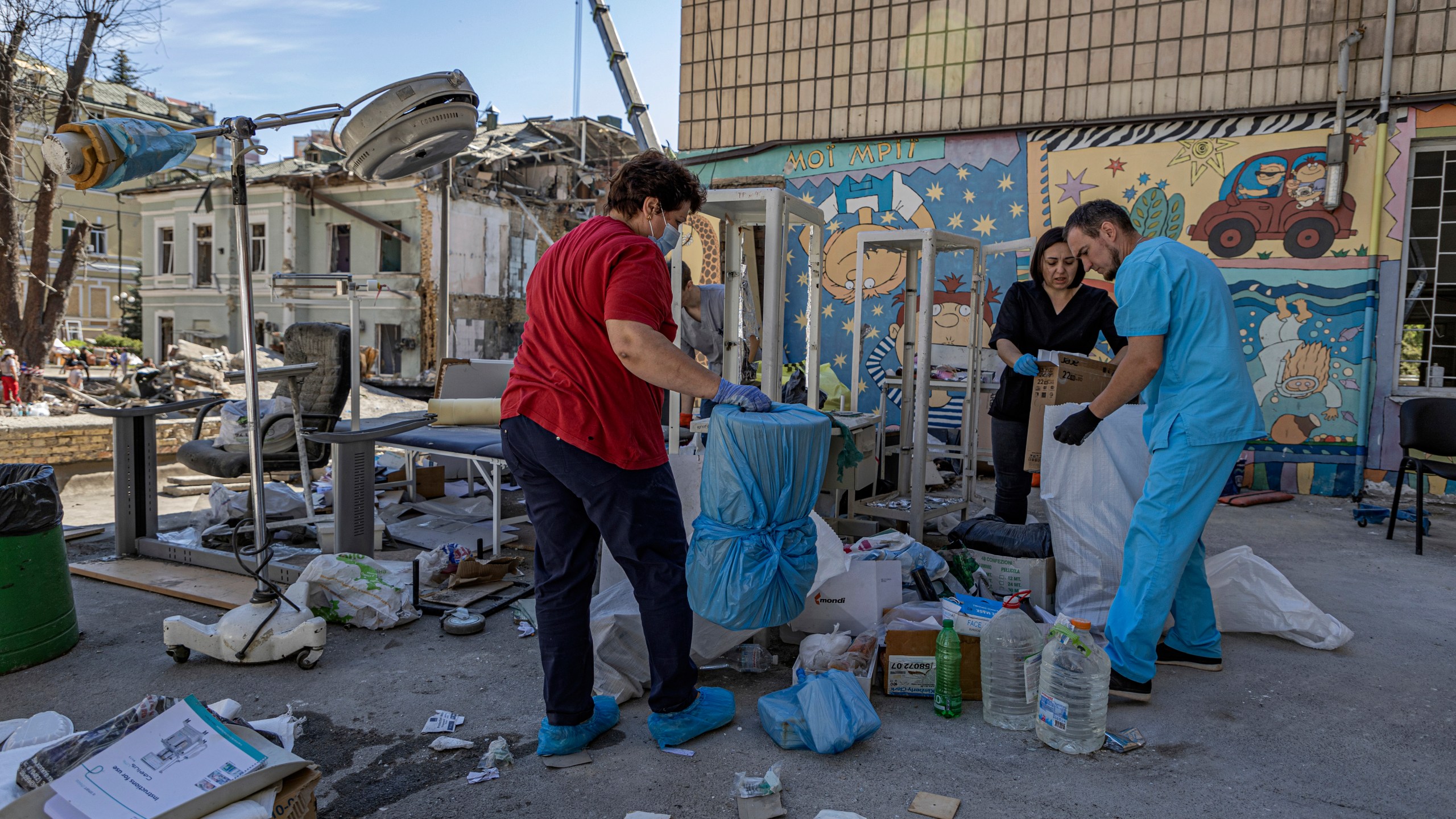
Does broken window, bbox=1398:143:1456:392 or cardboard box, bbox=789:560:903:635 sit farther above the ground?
broken window, bbox=1398:143:1456:392

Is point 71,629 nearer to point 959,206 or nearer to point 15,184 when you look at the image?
point 959,206

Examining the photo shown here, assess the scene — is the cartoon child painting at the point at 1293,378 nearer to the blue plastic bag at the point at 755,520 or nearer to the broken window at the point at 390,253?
the blue plastic bag at the point at 755,520

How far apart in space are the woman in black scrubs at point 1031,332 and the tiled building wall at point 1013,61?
3.92m

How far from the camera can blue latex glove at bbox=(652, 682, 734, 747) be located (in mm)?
2646

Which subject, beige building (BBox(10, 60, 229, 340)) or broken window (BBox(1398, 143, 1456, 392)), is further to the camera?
beige building (BBox(10, 60, 229, 340))

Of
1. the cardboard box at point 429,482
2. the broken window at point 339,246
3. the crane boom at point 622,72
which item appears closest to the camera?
the cardboard box at point 429,482

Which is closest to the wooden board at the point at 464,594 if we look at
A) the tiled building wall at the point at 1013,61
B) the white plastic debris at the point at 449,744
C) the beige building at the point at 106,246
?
the white plastic debris at the point at 449,744

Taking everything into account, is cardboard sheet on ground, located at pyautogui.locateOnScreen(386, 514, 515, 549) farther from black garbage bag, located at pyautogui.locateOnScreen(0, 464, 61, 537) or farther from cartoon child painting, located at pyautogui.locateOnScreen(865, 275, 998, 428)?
cartoon child painting, located at pyautogui.locateOnScreen(865, 275, 998, 428)

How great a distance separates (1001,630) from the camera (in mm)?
2893

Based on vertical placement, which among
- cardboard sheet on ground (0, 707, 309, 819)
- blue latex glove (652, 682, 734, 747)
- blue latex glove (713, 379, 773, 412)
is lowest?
blue latex glove (652, 682, 734, 747)

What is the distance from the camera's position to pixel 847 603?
3.40 m

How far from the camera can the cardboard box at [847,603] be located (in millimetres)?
3396

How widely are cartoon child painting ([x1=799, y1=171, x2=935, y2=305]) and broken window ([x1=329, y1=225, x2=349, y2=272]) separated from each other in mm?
19420

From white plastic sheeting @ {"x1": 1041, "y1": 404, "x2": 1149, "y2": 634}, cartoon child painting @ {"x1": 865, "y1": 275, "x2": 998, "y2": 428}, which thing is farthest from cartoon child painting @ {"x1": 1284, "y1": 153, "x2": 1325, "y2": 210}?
white plastic sheeting @ {"x1": 1041, "y1": 404, "x2": 1149, "y2": 634}
